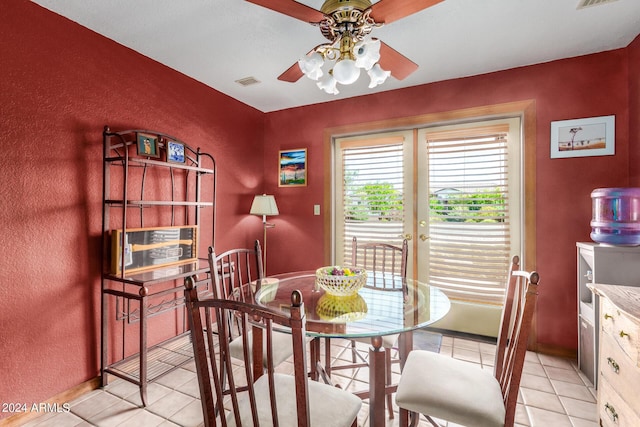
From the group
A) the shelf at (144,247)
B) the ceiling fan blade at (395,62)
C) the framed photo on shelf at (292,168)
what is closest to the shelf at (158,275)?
the shelf at (144,247)

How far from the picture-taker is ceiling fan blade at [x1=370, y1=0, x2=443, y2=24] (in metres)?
1.31

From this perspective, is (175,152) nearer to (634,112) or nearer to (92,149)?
(92,149)

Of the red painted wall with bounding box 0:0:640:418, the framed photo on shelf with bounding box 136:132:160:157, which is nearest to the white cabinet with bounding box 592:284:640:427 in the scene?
the red painted wall with bounding box 0:0:640:418

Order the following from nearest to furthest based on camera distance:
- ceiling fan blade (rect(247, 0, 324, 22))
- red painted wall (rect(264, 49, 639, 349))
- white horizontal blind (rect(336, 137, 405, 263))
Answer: ceiling fan blade (rect(247, 0, 324, 22))
red painted wall (rect(264, 49, 639, 349))
white horizontal blind (rect(336, 137, 405, 263))

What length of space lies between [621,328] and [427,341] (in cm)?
171

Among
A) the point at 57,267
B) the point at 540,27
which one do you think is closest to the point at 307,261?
the point at 57,267

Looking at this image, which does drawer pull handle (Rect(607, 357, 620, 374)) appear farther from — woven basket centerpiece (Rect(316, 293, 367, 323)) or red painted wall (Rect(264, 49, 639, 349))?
red painted wall (Rect(264, 49, 639, 349))

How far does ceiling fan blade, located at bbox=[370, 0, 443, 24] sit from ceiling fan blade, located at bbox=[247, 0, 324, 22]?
26 centimetres

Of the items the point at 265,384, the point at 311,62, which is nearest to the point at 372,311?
the point at 265,384

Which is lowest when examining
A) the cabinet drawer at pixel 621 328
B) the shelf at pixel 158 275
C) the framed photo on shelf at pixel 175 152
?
the cabinet drawer at pixel 621 328

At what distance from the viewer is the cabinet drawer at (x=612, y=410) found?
1.24m

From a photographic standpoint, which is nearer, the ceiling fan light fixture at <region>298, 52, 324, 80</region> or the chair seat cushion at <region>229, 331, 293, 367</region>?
the ceiling fan light fixture at <region>298, 52, 324, 80</region>

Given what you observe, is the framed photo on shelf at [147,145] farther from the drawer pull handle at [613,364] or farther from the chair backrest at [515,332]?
the drawer pull handle at [613,364]

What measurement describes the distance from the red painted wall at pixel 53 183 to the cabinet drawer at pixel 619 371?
300 cm
